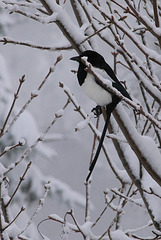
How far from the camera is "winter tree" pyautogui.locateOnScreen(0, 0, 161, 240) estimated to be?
165 centimetres

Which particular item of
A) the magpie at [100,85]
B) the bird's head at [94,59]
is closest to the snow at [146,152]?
the magpie at [100,85]

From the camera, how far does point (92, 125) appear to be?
215 cm

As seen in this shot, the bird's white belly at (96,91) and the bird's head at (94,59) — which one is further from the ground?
the bird's head at (94,59)

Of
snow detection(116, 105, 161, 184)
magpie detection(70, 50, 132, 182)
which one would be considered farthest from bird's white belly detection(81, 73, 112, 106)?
snow detection(116, 105, 161, 184)

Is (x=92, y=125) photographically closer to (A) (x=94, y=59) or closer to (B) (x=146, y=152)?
(A) (x=94, y=59)

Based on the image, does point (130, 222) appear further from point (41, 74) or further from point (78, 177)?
point (41, 74)

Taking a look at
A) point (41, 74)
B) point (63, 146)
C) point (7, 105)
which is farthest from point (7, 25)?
point (63, 146)

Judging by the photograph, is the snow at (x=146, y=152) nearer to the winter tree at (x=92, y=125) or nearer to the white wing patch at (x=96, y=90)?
the winter tree at (x=92, y=125)

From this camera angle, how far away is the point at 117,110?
190 cm

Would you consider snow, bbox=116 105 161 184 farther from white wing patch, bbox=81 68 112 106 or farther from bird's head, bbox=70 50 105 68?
bird's head, bbox=70 50 105 68

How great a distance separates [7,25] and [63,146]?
12.3m

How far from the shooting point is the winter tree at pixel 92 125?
1650mm

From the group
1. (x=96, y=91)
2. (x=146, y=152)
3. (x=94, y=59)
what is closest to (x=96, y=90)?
(x=96, y=91)

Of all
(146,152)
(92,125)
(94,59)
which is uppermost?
(94,59)
